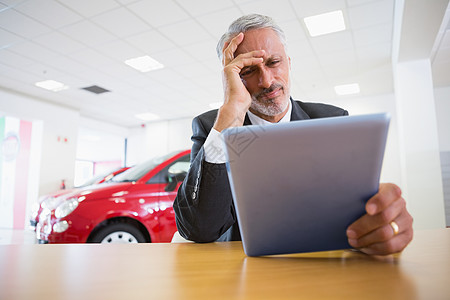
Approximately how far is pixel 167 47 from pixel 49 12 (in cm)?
152

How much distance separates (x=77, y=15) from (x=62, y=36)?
0.70 m

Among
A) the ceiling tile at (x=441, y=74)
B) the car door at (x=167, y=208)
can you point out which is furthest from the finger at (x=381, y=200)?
the ceiling tile at (x=441, y=74)

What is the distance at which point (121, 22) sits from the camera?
12.5ft

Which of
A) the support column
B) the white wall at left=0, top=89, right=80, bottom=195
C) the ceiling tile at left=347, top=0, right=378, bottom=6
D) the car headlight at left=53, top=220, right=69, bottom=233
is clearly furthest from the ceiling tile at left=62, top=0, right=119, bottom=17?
the white wall at left=0, top=89, right=80, bottom=195

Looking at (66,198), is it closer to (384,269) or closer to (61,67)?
(384,269)

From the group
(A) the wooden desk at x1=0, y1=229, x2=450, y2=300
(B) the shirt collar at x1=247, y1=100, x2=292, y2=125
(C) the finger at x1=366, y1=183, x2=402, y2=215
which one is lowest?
(A) the wooden desk at x1=0, y1=229, x2=450, y2=300

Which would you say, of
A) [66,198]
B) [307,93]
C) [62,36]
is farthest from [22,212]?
[307,93]

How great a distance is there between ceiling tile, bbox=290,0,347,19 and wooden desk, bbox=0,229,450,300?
3371mm

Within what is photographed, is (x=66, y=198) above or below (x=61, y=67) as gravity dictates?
below

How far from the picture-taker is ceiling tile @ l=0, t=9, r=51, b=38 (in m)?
3.73

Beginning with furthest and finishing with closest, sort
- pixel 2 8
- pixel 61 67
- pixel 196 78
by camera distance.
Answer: pixel 196 78
pixel 61 67
pixel 2 8

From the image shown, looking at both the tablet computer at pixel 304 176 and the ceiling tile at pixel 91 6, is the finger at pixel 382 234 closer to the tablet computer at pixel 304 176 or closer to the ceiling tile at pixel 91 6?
the tablet computer at pixel 304 176

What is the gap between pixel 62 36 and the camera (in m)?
4.21

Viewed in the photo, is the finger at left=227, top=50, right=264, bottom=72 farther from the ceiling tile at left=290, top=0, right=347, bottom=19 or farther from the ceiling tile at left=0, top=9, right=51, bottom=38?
the ceiling tile at left=0, top=9, right=51, bottom=38
